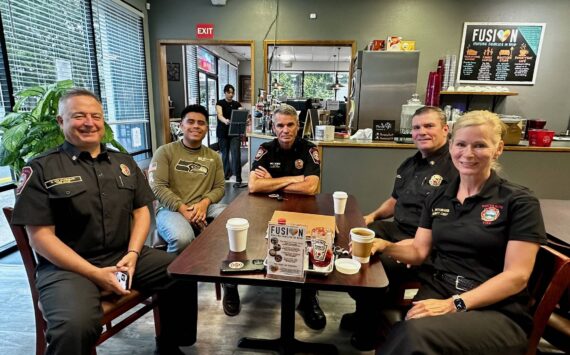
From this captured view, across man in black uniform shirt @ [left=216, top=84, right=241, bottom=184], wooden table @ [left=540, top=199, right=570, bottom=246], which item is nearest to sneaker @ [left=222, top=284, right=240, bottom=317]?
wooden table @ [left=540, top=199, right=570, bottom=246]

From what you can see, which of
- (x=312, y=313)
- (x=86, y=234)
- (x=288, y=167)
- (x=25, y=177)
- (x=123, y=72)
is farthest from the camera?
(x=123, y=72)

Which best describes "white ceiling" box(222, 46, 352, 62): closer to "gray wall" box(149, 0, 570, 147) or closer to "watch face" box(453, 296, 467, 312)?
"gray wall" box(149, 0, 570, 147)

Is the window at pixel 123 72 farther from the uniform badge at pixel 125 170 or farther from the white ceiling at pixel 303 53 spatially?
the white ceiling at pixel 303 53

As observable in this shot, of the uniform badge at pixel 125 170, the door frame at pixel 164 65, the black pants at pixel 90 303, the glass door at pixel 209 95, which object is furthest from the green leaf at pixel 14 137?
the glass door at pixel 209 95

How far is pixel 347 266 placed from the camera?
1.07m

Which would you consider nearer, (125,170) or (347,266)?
(347,266)

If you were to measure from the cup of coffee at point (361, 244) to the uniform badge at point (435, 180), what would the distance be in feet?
2.82

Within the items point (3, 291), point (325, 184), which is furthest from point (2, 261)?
point (325, 184)

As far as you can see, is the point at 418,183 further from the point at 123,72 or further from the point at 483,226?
the point at 123,72

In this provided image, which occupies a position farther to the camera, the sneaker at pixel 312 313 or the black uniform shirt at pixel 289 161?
the black uniform shirt at pixel 289 161

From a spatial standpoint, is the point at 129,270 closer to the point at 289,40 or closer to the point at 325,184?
the point at 325,184

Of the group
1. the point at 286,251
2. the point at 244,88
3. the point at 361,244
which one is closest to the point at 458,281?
the point at 361,244

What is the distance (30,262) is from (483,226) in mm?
1863

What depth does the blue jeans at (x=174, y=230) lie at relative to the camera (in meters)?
1.85
